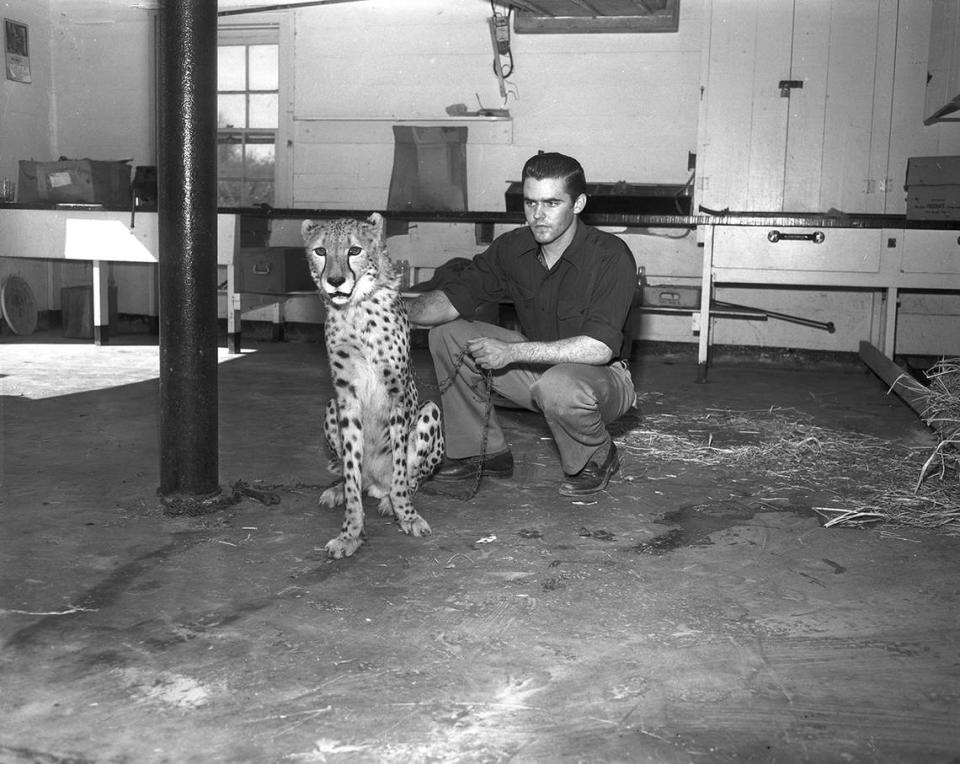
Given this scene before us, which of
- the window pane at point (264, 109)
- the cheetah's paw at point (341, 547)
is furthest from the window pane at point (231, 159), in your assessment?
the cheetah's paw at point (341, 547)

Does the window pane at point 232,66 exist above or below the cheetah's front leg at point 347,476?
above

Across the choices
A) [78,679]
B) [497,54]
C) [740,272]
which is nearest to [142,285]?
[497,54]

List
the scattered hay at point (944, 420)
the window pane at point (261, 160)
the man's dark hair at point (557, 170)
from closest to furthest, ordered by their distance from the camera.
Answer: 1. the man's dark hair at point (557, 170)
2. the scattered hay at point (944, 420)
3. the window pane at point (261, 160)

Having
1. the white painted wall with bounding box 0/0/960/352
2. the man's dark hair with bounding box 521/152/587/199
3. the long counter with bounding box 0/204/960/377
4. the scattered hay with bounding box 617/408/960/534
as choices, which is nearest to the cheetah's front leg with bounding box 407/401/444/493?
the man's dark hair with bounding box 521/152/587/199

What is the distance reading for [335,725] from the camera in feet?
6.92

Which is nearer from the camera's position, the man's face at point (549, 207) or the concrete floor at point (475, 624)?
the concrete floor at point (475, 624)

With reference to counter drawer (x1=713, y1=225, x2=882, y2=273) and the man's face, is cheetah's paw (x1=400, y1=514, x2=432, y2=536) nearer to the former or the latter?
the man's face

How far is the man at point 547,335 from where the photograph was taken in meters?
3.78

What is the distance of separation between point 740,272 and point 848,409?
1225mm

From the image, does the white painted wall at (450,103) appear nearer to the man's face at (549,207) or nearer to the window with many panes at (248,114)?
the window with many panes at (248,114)

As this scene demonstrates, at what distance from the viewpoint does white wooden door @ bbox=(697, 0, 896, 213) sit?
7.64 meters

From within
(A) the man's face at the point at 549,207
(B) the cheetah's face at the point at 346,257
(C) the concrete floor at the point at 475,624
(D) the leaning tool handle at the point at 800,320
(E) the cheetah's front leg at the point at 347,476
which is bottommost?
(C) the concrete floor at the point at 475,624

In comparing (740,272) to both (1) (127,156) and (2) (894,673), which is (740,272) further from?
(1) (127,156)

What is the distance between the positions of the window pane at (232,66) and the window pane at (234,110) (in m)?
0.08
